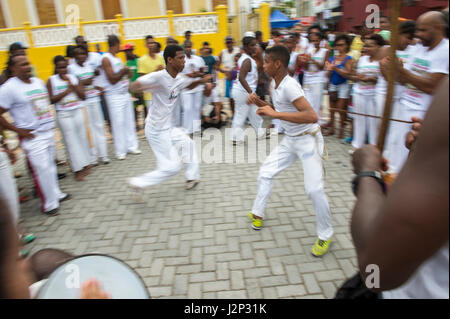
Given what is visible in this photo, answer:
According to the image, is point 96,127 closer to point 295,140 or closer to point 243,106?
point 243,106

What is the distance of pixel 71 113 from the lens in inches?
203

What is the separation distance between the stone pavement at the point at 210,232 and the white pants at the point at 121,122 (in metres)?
0.97

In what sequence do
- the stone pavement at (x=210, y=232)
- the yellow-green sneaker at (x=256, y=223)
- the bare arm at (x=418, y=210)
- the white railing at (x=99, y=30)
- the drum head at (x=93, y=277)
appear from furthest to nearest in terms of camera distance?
1. the white railing at (x=99, y=30)
2. the yellow-green sneaker at (x=256, y=223)
3. the stone pavement at (x=210, y=232)
4. the drum head at (x=93, y=277)
5. the bare arm at (x=418, y=210)

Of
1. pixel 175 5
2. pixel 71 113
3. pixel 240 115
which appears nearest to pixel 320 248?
pixel 240 115

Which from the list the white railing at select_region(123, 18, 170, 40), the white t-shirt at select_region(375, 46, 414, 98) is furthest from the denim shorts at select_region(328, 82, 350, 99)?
the white railing at select_region(123, 18, 170, 40)

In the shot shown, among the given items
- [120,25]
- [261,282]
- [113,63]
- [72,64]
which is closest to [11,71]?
[72,64]

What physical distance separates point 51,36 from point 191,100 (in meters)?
10.9

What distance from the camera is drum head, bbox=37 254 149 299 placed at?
4.55 feet

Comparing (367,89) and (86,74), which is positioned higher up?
(86,74)

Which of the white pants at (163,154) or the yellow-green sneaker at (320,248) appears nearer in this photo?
the yellow-green sneaker at (320,248)

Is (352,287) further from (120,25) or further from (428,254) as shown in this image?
(120,25)

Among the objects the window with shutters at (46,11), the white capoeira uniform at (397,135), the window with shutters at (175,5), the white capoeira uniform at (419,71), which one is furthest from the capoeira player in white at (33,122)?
the window with shutters at (46,11)

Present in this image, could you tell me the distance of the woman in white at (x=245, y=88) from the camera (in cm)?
624

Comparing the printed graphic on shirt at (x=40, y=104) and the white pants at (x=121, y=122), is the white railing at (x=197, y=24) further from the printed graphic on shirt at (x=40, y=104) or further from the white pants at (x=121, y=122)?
the printed graphic on shirt at (x=40, y=104)
